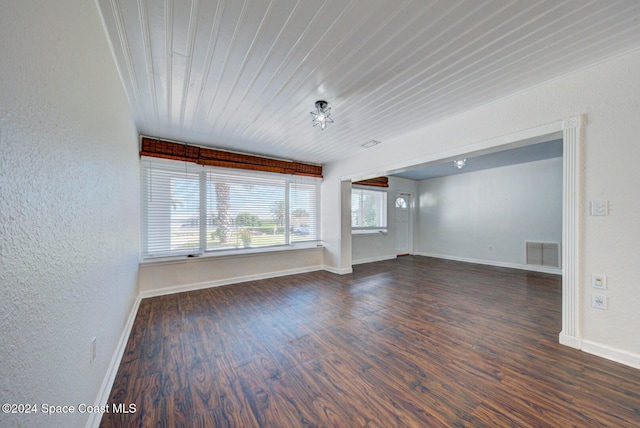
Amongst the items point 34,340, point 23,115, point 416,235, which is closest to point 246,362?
point 34,340

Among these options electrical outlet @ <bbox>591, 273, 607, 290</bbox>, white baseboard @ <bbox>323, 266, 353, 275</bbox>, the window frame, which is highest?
the window frame

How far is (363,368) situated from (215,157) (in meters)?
3.83

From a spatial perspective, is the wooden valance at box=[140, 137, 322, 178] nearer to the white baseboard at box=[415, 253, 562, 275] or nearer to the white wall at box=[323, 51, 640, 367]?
the white wall at box=[323, 51, 640, 367]

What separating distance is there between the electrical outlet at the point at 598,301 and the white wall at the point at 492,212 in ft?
13.2

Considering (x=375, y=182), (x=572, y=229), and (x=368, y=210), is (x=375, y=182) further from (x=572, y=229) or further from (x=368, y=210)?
(x=572, y=229)

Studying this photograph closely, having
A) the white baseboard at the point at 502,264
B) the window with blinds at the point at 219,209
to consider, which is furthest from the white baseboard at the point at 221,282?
the white baseboard at the point at 502,264

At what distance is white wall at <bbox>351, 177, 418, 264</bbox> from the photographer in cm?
623

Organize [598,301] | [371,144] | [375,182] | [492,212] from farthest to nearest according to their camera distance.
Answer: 1. [375,182]
2. [492,212]
3. [371,144]
4. [598,301]

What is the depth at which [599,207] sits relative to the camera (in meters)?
1.97

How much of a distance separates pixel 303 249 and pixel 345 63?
3.81 meters

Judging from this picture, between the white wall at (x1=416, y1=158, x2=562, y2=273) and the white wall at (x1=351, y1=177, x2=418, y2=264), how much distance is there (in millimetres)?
969

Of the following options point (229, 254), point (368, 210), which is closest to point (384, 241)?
point (368, 210)

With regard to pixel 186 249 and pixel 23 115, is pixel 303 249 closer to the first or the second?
pixel 186 249

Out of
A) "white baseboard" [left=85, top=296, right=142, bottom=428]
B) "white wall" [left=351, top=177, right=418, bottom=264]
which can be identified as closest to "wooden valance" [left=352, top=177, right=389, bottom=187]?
"white wall" [left=351, top=177, right=418, bottom=264]
